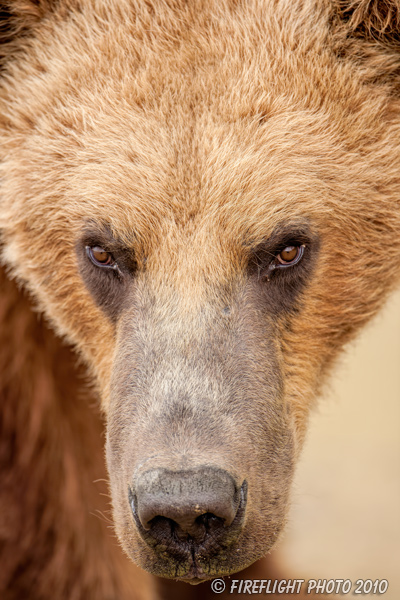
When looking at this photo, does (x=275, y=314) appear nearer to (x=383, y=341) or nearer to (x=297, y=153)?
(x=297, y=153)

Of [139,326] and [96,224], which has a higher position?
[96,224]

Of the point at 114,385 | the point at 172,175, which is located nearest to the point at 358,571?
the point at 114,385

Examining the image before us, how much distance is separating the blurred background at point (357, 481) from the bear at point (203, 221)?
155 cm

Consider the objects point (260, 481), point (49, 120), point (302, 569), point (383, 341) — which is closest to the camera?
point (260, 481)

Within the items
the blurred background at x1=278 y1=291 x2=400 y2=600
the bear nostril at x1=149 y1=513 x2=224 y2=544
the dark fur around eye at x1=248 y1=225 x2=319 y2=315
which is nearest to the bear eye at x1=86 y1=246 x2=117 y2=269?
the dark fur around eye at x1=248 y1=225 x2=319 y2=315

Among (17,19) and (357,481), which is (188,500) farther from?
(357,481)

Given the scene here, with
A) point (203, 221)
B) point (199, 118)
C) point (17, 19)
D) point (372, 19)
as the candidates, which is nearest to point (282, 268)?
point (203, 221)

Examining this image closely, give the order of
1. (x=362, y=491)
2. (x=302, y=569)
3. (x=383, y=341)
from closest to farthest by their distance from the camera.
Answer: (x=302, y=569), (x=362, y=491), (x=383, y=341)

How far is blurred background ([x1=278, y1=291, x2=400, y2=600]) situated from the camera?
5695mm

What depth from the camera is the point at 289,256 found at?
3139 millimetres

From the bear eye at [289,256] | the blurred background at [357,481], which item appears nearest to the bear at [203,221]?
the bear eye at [289,256]

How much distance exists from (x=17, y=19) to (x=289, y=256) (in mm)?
1408

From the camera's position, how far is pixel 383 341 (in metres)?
8.74

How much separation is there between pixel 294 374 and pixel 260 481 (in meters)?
0.54
